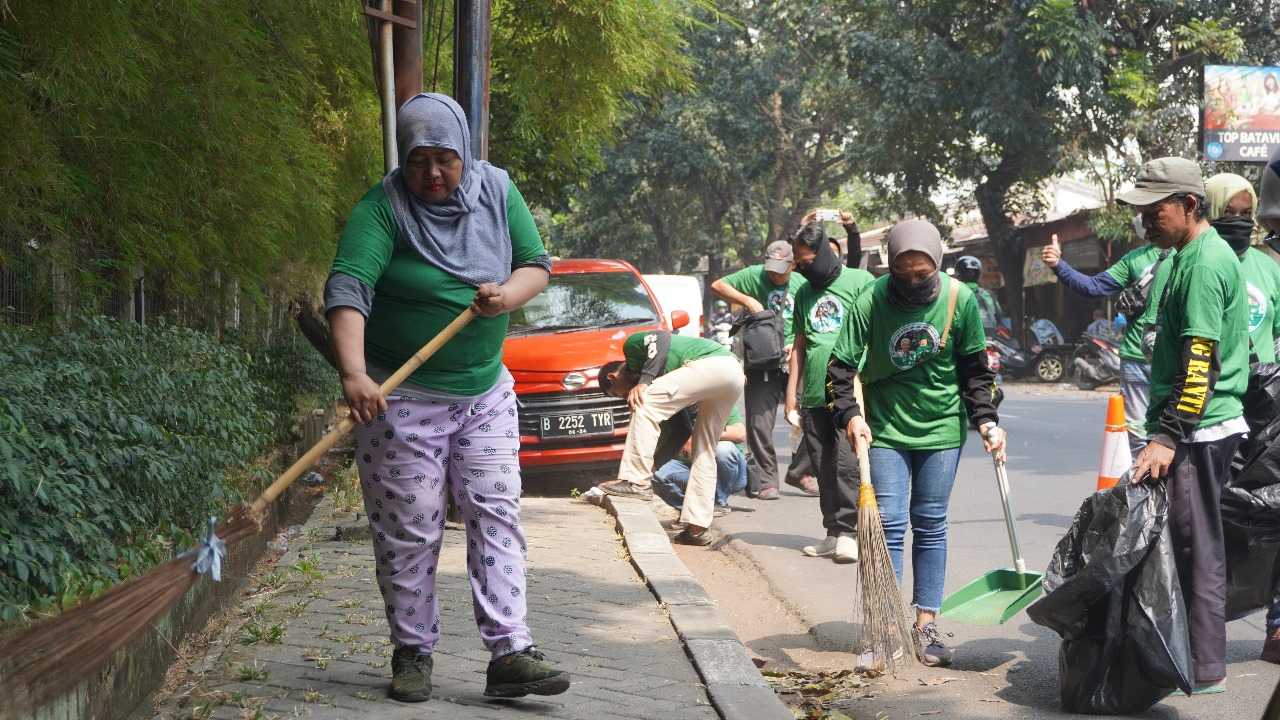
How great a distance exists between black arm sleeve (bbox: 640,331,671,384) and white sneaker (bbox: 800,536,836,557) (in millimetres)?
1361

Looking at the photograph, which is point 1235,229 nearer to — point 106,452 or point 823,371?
point 823,371

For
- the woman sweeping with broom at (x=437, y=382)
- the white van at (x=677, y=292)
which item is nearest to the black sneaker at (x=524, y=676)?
the woman sweeping with broom at (x=437, y=382)

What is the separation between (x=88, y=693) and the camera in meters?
3.79

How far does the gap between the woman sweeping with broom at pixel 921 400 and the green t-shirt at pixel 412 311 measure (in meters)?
1.74

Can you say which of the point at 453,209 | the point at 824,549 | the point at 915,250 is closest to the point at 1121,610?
the point at 915,250

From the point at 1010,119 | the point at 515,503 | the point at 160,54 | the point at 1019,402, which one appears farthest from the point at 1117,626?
the point at 1010,119

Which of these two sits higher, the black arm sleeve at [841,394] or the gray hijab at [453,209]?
the gray hijab at [453,209]

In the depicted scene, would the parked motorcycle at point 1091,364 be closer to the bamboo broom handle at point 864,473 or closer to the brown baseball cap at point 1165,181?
the bamboo broom handle at point 864,473

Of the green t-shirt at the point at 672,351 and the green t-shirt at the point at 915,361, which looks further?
the green t-shirt at the point at 672,351

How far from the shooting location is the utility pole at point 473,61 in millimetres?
7207

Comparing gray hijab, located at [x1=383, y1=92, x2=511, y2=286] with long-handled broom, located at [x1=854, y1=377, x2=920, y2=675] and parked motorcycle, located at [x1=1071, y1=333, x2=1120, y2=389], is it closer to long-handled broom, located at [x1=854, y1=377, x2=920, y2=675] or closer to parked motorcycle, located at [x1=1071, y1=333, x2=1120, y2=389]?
long-handled broom, located at [x1=854, y1=377, x2=920, y2=675]

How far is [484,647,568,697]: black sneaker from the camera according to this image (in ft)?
14.1

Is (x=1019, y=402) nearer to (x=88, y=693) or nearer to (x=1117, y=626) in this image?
(x=1117, y=626)

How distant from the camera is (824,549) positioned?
807 centimetres
